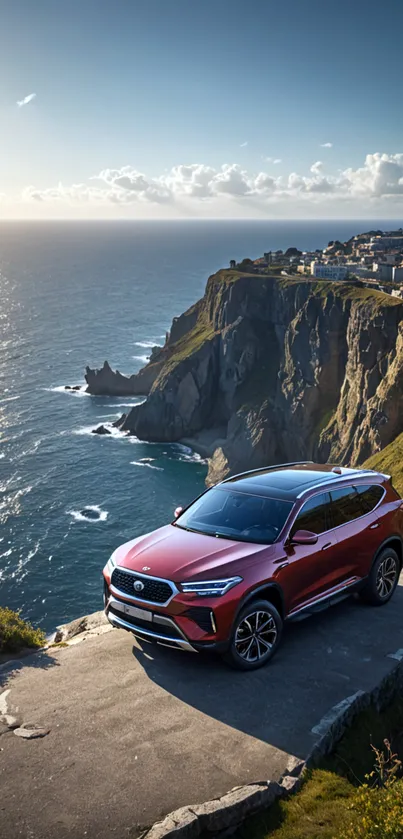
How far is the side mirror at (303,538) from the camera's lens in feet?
29.0

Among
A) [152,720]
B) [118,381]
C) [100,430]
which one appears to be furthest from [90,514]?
[152,720]

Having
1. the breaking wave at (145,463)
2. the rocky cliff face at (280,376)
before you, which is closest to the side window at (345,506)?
the rocky cliff face at (280,376)

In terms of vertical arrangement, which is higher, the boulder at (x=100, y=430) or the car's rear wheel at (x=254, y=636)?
the car's rear wheel at (x=254, y=636)

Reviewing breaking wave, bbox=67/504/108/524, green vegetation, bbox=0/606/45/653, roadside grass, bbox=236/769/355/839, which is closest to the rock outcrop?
breaking wave, bbox=67/504/108/524

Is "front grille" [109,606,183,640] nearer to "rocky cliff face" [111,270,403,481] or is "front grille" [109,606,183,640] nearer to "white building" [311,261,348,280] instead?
"rocky cliff face" [111,270,403,481]

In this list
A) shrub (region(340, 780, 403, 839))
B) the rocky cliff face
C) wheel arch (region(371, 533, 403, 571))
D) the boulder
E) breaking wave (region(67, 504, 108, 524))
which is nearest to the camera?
shrub (region(340, 780, 403, 839))

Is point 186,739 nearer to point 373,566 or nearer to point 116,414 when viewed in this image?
point 373,566

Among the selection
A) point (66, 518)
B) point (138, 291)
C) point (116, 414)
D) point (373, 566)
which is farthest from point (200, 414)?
point (138, 291)

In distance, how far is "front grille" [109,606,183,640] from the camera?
26.3 feet

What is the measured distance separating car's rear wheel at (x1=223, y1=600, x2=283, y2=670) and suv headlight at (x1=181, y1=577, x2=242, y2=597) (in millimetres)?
382

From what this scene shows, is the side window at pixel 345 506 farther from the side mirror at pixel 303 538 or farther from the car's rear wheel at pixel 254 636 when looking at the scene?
the car's rear wheel at pixel 254 636

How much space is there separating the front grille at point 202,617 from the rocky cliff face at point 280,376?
39.7 metres

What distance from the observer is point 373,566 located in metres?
10.4

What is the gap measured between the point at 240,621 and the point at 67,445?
59580 mm
